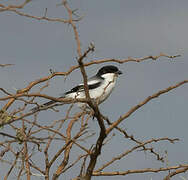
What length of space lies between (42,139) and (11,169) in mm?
553

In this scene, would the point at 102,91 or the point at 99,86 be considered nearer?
the point at 102,91

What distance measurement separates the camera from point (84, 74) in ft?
10.1

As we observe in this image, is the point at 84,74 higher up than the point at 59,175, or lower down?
→ higher up

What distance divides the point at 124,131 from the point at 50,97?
113 centimetres

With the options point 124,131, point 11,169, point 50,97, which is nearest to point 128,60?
point 124,131

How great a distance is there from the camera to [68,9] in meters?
3.32

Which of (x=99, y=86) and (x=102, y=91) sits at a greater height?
(x=99, y=86)

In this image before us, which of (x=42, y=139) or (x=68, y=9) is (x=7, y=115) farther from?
(x=68, y=9)

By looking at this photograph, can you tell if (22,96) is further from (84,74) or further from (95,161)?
(95,161)

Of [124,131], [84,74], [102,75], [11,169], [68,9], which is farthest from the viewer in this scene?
[102,75]

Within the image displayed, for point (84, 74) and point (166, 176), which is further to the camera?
point (166, 176)

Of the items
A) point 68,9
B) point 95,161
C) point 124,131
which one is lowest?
point 95,161

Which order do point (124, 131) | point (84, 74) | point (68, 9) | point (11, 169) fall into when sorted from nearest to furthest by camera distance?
1. point (84, 74)
2. point (68, 9)
3. point (11, 169)
4. point (124, 131)

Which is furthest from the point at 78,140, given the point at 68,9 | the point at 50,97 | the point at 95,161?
the point at 68,9
